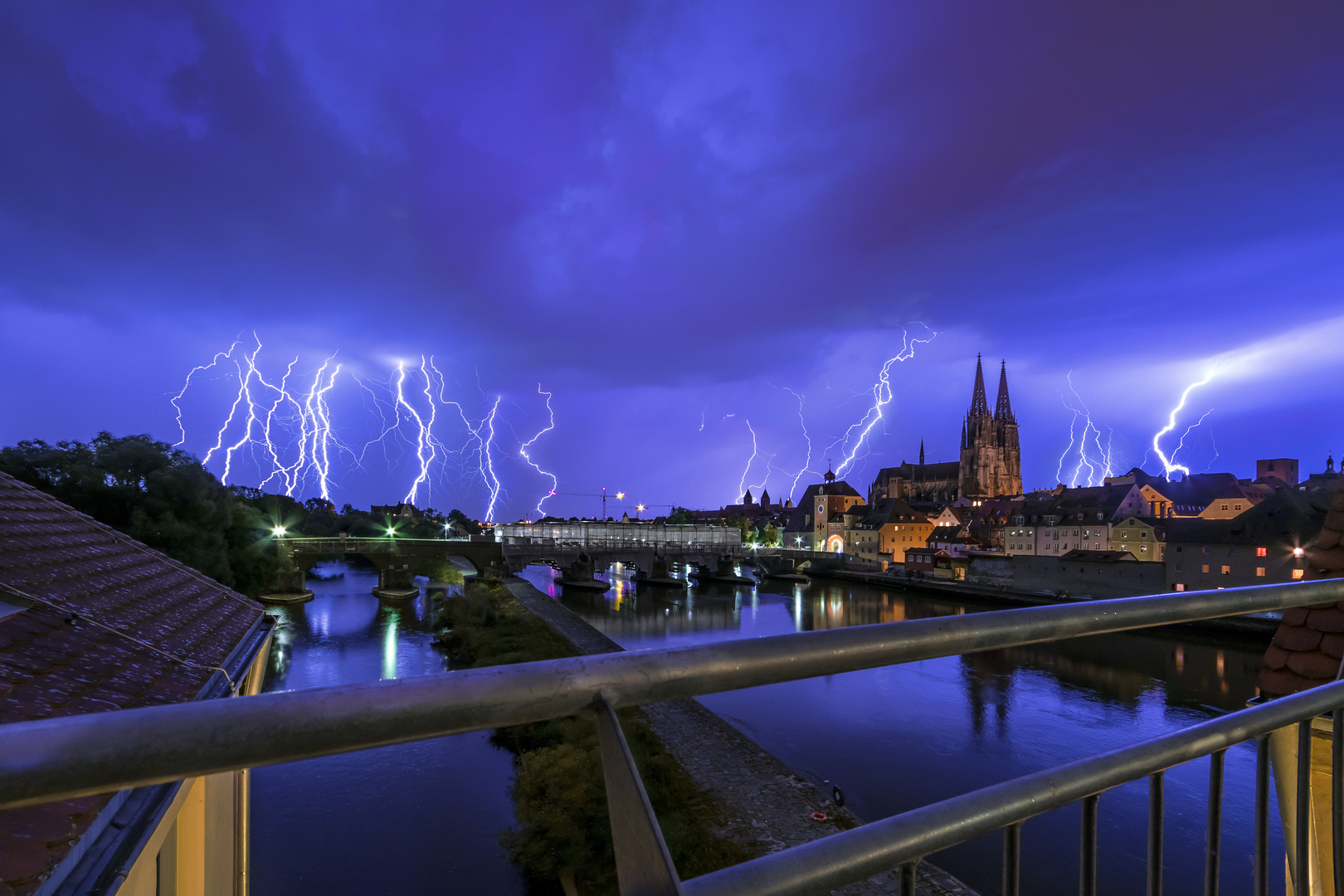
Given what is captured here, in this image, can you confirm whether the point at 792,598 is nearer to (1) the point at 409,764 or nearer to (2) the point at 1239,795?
(2) the point at 1239,795

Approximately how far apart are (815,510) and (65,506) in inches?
3292

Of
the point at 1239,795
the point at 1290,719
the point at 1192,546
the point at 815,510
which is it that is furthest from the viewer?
the point at 815,510

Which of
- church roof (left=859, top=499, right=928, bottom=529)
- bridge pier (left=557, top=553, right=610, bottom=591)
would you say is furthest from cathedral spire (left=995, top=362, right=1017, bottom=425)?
bridge pier (left=557, top=553, right=610, bottom=591)

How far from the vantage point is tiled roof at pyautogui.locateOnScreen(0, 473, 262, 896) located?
2.58 m

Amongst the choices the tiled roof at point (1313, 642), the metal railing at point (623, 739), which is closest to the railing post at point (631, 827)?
the metal railing at point (623, 739)

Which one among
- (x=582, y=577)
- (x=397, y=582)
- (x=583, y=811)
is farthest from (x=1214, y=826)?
(x=582, y=577)

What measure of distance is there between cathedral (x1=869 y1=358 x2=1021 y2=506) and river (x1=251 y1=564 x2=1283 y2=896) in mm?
71950

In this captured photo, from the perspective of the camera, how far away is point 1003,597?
161 ft

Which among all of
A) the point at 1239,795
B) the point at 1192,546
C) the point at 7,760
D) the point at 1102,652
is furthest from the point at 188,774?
the point at 1192,546

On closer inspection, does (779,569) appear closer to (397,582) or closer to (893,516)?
(893,516)

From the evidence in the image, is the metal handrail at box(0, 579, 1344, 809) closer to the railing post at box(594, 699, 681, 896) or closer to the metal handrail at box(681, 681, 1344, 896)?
the railing post at box(594, 699, 681, 896)

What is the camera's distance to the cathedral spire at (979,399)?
356ft

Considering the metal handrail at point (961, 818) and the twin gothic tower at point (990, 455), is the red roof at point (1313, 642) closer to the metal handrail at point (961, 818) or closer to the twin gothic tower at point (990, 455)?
the metal handrail at point (961, 818)

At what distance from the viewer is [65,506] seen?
24.4 feet
